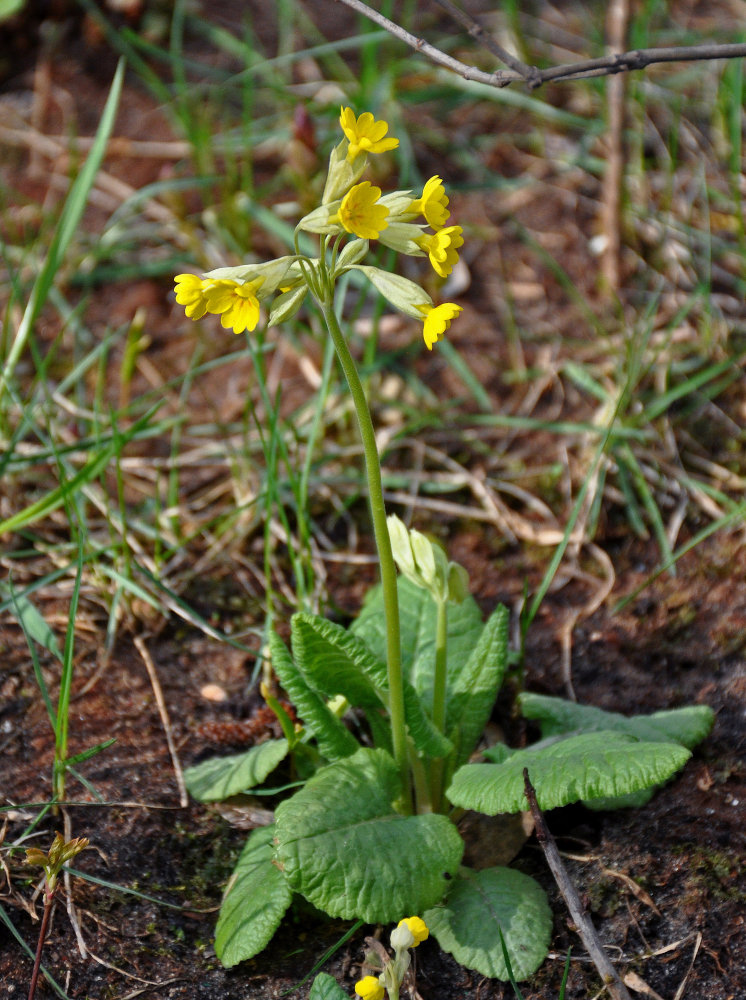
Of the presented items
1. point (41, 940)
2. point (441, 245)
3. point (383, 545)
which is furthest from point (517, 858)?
point (441, 245)

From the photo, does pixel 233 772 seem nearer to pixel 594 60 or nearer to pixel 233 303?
pixel 233 303

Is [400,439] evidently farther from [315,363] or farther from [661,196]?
[661,196]

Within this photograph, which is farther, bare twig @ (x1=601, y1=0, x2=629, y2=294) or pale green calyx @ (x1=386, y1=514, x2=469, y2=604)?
bare twig @ (x1=601, y1=0, x2=629, y2=294)

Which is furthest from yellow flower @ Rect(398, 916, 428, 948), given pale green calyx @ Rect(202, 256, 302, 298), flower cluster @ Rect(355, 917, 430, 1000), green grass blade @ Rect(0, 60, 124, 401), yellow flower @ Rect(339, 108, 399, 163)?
green grass blade @ Rect(0, 60, 124, 401)

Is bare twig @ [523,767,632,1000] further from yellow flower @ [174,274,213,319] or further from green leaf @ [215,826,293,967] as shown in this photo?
yellow flower @ [174,274,213,319]

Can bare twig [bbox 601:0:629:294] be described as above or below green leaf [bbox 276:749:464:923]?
above

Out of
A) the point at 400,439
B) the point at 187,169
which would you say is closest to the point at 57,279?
the point at 187,169

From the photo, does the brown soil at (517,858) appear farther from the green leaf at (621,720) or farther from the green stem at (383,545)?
the green stem at (383,545)
